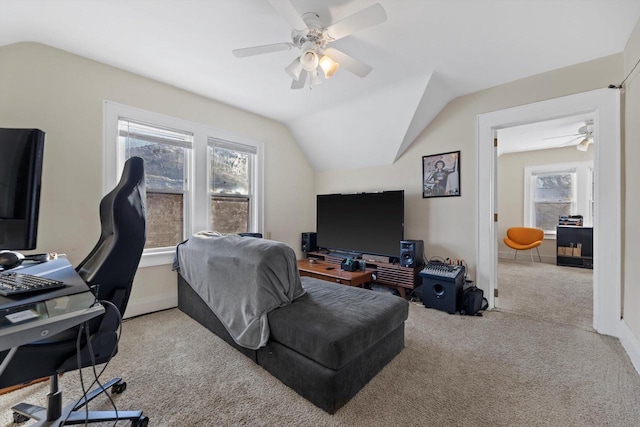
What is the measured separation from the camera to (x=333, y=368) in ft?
4.60

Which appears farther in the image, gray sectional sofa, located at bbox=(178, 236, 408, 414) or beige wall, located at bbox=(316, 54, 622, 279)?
beige wall, located at bbox=(316, 54, 622, 279)

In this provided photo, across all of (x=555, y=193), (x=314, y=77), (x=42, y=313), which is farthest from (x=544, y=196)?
(x=42, y=313)

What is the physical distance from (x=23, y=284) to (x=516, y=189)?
7.60 m

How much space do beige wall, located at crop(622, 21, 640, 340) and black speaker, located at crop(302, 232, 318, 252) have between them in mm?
3383

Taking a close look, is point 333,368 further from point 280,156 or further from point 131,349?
point 280,156

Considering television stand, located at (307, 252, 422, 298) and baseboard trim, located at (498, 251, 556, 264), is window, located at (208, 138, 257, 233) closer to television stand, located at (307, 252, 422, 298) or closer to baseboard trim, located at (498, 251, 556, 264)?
television stand, located at (307, 252, 422, 298)

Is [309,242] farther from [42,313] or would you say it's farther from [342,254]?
[42,313]

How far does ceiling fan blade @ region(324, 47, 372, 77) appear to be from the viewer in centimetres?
201

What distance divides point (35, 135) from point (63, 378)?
1.56 meters

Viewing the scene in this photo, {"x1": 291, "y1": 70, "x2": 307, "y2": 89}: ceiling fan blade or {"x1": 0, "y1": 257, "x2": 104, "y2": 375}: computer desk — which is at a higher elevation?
{"x1": 291, "y1": 70, "x2": 307, "y2": 89}: ceiling fan blade

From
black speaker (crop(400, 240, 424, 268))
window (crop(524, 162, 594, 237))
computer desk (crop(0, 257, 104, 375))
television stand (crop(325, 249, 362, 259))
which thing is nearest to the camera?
computer desk (crop(0, 257, 104, 375))

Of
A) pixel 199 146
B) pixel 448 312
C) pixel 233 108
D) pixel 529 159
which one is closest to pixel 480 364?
pixel 448 312

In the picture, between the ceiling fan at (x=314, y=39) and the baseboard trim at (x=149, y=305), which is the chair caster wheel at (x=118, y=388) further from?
the ceiling fan at (x=314, y=39)

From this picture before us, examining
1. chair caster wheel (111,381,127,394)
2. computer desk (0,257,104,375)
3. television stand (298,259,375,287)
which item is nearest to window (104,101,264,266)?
television stand (298,259,375,287)
